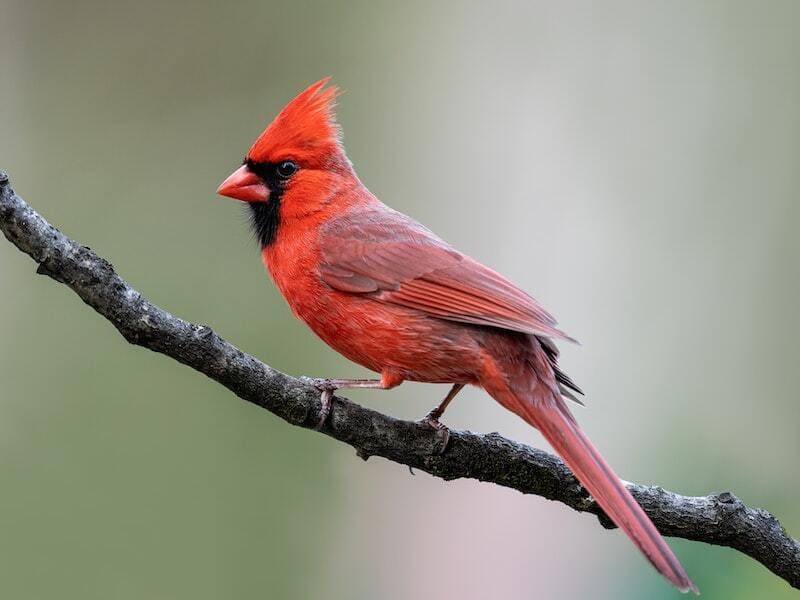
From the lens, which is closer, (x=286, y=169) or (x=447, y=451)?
(x=447, y=451)

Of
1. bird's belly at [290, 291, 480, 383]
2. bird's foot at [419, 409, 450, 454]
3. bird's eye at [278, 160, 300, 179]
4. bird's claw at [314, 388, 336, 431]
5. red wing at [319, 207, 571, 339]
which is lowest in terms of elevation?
bird's claw at [314, 388, 336, 431]

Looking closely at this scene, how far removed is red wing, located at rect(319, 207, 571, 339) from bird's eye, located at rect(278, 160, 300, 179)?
24cm

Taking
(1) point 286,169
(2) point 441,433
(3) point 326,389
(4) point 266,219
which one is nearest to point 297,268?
(4) point 266,219

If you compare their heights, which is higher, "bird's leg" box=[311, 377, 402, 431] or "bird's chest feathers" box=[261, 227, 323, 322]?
"bird's chest feathers" box=[261, 227, 323, 322]

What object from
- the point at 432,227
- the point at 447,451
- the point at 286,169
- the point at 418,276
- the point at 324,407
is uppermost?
the point at 432,227

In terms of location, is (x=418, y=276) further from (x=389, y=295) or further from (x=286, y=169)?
(x=286, y=169)

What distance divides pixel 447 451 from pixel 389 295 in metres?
0.57

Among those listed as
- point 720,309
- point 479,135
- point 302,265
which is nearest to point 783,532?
point 302,265

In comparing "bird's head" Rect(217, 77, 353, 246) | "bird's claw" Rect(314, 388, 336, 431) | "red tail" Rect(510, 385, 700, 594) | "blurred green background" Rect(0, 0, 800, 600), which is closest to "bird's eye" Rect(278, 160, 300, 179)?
"bird's head" Rect(217, 77, 353, 246)

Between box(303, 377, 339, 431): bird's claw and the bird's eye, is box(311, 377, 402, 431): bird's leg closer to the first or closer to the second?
box(303, 377, 339, 431): bird's claw

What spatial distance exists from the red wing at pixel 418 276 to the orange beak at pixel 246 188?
27 centimetres

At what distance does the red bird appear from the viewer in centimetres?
321

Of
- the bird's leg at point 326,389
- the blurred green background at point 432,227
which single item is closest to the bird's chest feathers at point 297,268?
the bird's leg at point 326,389

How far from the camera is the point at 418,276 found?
355 cm
